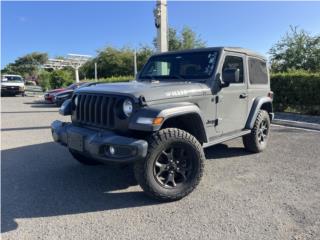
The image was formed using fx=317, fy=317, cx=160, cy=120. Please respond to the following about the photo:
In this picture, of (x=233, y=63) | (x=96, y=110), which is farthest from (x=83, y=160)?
(x=233, y=63)

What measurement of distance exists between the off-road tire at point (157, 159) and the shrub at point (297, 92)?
805cm

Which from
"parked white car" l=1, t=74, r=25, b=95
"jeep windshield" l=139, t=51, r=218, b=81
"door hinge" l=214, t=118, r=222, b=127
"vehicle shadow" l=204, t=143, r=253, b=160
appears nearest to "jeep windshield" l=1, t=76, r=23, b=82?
"parked white car" l=1, t=74, r=25, b=95

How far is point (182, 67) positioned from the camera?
16.4ft

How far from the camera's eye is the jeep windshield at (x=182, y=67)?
4.72m

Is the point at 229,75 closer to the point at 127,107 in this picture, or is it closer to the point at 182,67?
the point at 182,67

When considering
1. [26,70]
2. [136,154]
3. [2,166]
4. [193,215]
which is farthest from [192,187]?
[26,70]

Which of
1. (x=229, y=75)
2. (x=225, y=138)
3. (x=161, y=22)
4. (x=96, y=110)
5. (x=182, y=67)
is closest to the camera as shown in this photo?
(x=96, y=110)

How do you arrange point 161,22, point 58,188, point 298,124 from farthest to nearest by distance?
point 161,22 → point 298,124 → point 58,188

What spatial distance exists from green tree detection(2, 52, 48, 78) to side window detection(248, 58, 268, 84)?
6695 centimetres

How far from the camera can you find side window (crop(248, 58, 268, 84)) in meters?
5.63

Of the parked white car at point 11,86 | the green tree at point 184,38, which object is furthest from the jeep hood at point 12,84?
the green tree at point 184,38

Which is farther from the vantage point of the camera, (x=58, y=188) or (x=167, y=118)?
(x=58, y=188)

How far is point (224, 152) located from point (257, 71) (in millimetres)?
1630

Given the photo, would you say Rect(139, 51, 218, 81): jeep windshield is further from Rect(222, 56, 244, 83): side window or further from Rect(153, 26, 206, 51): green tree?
Rect(153, 26, 206, 51): green tree
